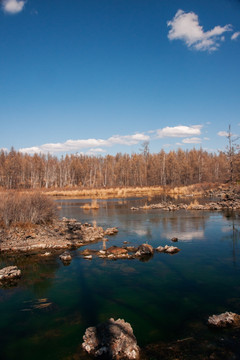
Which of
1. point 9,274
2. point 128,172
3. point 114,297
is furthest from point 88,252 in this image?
point 128,172

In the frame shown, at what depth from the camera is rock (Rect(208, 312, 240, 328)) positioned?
623 centimetres

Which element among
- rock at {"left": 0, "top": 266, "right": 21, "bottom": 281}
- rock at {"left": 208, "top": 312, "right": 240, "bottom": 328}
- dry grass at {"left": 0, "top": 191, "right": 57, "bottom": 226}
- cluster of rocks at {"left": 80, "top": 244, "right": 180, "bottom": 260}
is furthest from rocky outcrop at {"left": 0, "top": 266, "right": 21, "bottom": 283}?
rock at {"left": 208, "top": 312, "right": 240, "bottom": 328}

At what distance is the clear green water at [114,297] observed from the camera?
6.11 m

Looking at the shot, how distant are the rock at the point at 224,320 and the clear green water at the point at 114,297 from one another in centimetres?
28

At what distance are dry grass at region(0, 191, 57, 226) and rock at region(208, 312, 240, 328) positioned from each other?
41.0 ft

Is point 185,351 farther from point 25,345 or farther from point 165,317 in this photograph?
point 25,345

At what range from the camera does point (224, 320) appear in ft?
20.6

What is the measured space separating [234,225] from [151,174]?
196 feet

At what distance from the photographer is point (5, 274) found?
9.73 metres

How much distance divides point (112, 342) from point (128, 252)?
24.4 feet

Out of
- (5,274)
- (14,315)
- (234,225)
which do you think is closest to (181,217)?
(234,225)

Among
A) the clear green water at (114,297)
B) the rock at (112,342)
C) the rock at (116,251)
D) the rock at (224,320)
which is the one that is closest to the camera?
the rock at (112,342)

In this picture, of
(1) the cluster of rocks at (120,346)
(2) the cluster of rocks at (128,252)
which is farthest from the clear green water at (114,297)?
(2) the cluster of rocks at (128,252)

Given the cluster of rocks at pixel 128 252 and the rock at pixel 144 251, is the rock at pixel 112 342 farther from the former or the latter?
the rock at pixel 144 251
